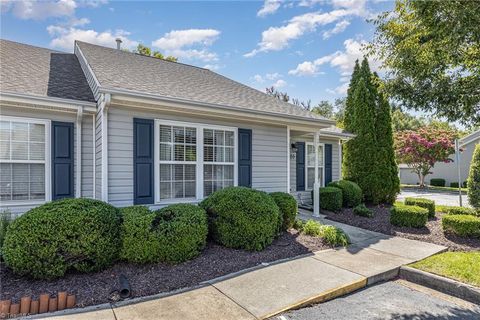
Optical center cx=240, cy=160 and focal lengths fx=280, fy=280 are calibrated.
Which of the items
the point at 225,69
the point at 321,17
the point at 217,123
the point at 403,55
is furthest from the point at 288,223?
the point at 225,69

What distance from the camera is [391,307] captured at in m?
3.59

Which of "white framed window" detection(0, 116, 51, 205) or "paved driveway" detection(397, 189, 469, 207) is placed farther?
"paved driveway" detection(397, 189, 469, 207)

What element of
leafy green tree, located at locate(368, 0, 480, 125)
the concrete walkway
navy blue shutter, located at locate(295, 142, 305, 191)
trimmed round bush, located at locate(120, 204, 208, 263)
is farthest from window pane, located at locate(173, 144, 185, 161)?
navy blue shutter, located at locate(295, 142, 305, 191)

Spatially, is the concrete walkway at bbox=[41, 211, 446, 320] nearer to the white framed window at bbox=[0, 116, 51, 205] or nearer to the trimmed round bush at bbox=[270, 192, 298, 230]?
the trimmed round bush at bbox=[270, 192, 298, 230]

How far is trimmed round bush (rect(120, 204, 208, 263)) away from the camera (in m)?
4.41

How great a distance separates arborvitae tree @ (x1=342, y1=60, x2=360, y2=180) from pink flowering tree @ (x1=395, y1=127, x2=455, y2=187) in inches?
499

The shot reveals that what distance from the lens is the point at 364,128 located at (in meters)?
11.0

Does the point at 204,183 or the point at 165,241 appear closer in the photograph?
the point at 165,241

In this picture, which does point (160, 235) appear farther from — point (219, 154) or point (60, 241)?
point (219, 154)

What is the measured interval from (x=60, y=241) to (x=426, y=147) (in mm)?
24002

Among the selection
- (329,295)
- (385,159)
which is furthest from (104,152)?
(385,159)

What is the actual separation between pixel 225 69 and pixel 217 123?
754cm

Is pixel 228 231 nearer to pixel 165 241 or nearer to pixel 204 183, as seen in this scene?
pixel 165 241

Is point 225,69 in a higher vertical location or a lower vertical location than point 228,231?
higher
